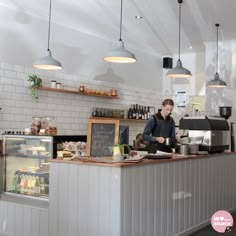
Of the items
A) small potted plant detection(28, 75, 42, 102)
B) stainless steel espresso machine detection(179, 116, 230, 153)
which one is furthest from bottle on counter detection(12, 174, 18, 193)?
stainless steel espresso machine detection(179, 116, 230, 153)

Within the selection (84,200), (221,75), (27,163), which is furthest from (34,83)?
(221,75)

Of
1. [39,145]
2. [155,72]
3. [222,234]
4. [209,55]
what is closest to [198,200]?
[222,234]

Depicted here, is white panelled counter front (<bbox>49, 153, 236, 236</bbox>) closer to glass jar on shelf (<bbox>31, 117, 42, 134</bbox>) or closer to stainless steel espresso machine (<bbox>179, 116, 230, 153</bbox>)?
stainless steel espresso machine (<bbox>179, 116, 230, 153</bbox>)

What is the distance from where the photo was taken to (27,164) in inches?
178

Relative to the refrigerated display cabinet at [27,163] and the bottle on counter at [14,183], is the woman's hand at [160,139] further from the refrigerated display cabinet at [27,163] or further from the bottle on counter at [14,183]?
the bottle on counter at [14,183]

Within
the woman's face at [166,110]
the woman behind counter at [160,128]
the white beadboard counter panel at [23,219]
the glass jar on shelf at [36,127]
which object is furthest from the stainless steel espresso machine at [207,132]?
the white beadboard counter panel at [23,219]

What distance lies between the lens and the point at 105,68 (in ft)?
26.2

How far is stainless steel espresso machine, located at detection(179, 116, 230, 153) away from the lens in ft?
16.7

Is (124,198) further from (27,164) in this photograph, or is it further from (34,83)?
(34,83)

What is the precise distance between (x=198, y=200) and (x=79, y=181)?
1.80 meters

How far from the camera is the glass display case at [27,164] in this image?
4273 millimetres

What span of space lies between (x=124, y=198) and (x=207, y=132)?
7.19 ft

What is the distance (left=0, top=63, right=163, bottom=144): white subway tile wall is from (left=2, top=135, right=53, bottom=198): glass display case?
1344 mm

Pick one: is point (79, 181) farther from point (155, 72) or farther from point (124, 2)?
point (155, 72)
